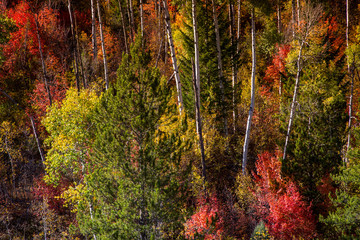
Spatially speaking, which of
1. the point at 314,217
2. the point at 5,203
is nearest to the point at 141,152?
the point at 314,217

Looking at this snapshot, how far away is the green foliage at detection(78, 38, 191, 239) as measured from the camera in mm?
9273

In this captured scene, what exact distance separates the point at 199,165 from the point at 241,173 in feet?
8.13

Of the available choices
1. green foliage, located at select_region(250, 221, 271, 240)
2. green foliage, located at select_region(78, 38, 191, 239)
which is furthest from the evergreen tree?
green foliage, located at select_region(78, 38, 191, 239)

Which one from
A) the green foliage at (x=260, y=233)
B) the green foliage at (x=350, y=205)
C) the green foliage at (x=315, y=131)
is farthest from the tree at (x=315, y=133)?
the green foliage at (x=260, y=233)

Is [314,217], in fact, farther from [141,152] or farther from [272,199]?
[141,152]

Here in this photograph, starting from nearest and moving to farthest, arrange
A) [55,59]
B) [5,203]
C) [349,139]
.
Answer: [349,139], [5,203], [55,59]

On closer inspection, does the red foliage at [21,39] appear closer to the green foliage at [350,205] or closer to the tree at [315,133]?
the tree at [315,133]

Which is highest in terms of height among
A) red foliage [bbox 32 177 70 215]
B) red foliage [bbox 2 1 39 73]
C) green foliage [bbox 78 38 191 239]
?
red foliage [bbox 2 1 39 73]

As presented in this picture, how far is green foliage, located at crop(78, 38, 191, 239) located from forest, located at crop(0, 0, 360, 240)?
0.17 ft

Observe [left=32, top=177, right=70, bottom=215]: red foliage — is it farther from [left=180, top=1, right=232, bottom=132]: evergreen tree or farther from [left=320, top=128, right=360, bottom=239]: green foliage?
[left=320, top=128, right=360, bottom=239]: green foliage

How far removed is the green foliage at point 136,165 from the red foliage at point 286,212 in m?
6.57

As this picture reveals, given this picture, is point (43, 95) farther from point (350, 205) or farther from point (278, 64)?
point (350, 205)

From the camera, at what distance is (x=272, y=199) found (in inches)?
555

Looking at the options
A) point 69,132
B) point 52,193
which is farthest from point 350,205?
point 52,193
